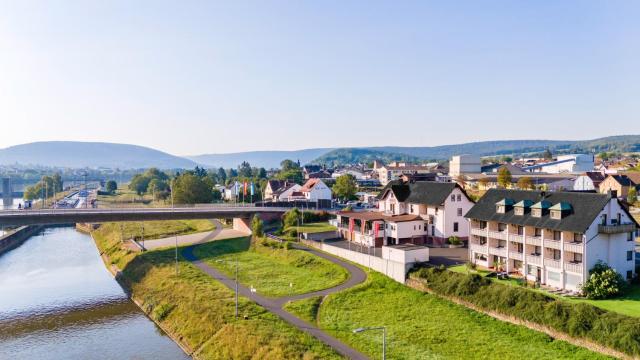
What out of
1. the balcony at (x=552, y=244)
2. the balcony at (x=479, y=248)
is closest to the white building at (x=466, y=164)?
the balcony at (x=479, y=248)

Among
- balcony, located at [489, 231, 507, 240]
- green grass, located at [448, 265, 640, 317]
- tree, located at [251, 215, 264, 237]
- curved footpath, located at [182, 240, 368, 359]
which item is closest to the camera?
green grass, located at [448, 265, 640, 317]

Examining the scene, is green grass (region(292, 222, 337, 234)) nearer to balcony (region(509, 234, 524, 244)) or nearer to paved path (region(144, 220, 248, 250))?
paved path (region(144, 220, 248, 250))

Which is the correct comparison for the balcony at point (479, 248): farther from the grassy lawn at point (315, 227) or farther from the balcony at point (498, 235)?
the grassy lawn at point (315, 227)

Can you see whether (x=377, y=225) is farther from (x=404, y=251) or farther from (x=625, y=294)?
(x=625, y=294)

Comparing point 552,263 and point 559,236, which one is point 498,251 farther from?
point 559,236

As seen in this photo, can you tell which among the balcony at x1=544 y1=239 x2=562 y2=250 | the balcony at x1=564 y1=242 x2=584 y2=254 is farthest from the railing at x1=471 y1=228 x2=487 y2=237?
the balcony at x1=564 y1=242 x2=584 y2=254

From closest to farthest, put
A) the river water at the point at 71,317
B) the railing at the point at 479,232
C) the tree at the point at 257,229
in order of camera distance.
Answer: the river water at the point at 71,317 → the railing at the point at 479,232 → the tree at the point at 257,229
